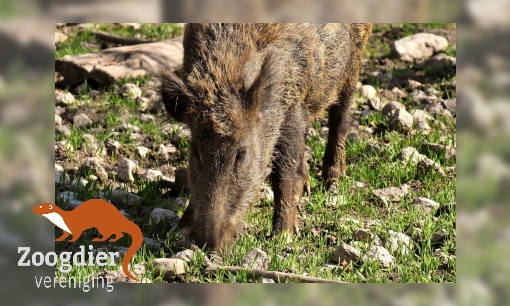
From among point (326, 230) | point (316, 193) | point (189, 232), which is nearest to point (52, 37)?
point (189, 232)

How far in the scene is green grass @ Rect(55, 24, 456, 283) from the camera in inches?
203

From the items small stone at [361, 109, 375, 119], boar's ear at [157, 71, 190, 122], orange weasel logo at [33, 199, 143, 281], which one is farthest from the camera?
small stone at [361, 109, 375, 119]

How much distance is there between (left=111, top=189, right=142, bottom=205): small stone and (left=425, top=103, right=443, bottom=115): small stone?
12.1ft

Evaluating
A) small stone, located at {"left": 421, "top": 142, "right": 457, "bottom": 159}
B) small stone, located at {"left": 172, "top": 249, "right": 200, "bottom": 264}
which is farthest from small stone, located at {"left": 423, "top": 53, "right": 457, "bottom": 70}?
small stone, located at {"left": 172, "top": 249, "right": 200, "bottom": 264}

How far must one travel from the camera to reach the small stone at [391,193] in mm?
6449

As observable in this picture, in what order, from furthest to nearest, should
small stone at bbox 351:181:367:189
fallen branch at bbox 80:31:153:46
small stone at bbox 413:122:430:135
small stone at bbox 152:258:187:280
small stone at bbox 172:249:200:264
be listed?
fallen branch at bbox 80:31:153:46
small stone at bbox 413:122:430:135
small stone at bbox 351:181:367:189
small stone at bbox 172:249:200:264
small stone at bbox 152:258:187:280

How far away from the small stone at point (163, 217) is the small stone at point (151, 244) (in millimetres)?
310

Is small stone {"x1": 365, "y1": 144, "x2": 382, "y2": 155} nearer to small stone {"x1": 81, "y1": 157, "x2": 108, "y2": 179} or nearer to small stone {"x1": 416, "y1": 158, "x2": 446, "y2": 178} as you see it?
small stone {"x1": 416, "y1": 158, "x2": 446, "y2": 178}

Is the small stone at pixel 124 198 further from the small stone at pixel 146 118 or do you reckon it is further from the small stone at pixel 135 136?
the small stone at pixel 146 118

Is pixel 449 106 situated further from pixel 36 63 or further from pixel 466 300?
pixel 36 63

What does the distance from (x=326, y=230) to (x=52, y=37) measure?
315 cm

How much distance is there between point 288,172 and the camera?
6059 millimetres

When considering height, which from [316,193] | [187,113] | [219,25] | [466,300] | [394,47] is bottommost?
[466,300]

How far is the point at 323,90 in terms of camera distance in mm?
6477
